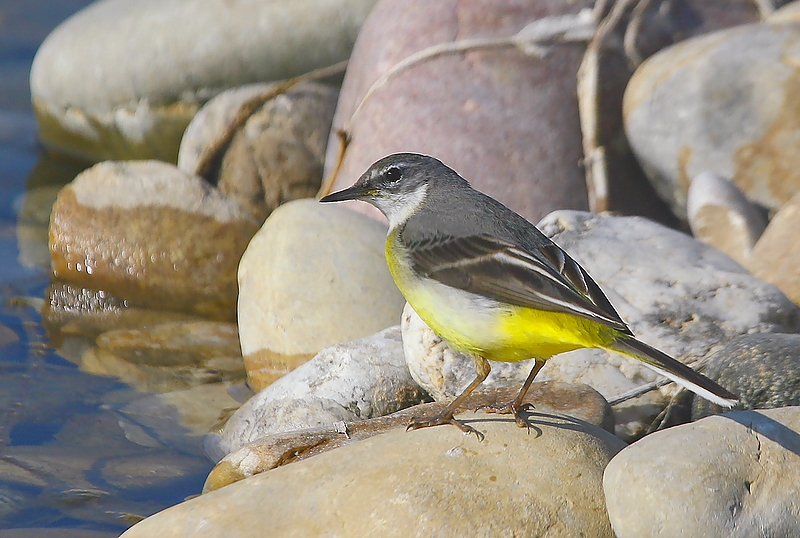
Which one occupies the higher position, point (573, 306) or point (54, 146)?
point (573, 306)

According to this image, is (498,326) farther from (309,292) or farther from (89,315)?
(89,315)

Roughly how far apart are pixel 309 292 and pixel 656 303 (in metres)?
2.05

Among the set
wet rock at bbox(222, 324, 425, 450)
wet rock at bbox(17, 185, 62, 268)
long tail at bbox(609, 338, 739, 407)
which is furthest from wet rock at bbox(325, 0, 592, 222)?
long tail at bbox(609, 338, 739, 407)

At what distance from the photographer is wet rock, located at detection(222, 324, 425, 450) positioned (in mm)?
5363

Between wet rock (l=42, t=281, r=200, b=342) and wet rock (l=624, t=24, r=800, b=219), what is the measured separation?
349 centimetres

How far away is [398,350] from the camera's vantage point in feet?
18.3

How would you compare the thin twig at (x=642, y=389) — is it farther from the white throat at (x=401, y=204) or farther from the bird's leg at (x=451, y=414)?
the white throat at (x=401, y=204)

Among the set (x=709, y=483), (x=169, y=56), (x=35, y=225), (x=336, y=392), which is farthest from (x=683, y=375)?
(x=35, y=225)

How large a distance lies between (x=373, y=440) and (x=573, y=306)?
102 centimetres

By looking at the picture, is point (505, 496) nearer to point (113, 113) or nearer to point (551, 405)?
point (551, 405)

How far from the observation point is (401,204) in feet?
16.1

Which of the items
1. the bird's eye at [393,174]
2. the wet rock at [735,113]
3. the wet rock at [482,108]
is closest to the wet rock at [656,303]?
the bird's eye at [393,174]

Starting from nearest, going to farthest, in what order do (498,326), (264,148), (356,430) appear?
(498,326) → (356,430) → (264,148)

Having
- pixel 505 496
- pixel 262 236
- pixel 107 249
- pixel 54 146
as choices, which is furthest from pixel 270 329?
pixel 54 146
